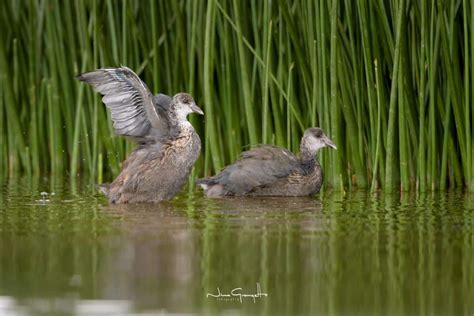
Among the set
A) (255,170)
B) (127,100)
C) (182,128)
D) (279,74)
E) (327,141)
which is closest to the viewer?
(127,100)

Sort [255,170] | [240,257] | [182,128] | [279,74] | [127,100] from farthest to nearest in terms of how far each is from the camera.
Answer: [279,74]
[255,170]
[182,128]
[127,100]
[240,257]

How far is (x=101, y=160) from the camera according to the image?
36.6 feet

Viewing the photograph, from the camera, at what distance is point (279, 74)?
10266 millimetres

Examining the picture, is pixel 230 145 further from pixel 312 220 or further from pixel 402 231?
pixel 402 231

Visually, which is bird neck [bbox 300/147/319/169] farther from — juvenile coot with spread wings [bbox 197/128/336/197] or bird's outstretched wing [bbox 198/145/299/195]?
bird's outstretched wing [bbox 198/145/299/195]

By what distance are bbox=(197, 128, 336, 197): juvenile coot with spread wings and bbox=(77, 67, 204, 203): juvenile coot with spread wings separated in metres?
0.47

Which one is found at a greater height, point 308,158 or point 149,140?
point 149,140

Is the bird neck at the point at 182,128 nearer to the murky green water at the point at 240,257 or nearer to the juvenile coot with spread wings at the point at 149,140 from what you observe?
the juvenile coot with spread wings at the point at 149,140

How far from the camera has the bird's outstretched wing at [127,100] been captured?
9.34 metres

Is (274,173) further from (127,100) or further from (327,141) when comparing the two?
(127,100)

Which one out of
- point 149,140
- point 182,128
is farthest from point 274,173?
point 149,140

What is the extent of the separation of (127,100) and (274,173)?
5.07 feet

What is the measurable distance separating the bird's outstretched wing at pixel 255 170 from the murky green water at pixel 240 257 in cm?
60

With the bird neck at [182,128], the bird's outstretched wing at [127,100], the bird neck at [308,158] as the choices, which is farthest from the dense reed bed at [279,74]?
the bird's outstretched wing at [127,100]
